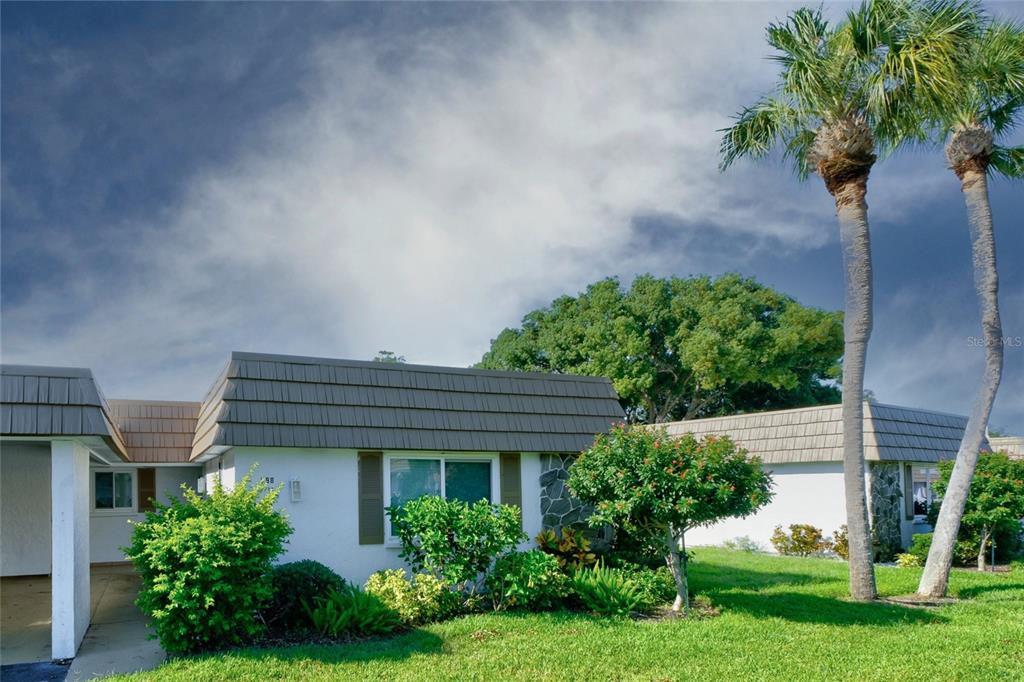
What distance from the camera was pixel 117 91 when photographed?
48.2 feet

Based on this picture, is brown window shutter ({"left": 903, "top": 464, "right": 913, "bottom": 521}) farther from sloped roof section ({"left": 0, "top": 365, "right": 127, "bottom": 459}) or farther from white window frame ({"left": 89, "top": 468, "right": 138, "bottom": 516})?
white window frame ({"left": 89, "top": 468, "right": 138, "bottom": 516})

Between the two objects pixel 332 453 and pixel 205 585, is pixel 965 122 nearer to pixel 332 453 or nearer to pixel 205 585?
pixel 332 453

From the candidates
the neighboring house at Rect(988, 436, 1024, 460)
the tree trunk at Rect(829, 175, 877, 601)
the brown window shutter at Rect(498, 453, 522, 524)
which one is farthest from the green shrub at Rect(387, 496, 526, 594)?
the neighboring house at Rect(988, 436, 1024, 460)

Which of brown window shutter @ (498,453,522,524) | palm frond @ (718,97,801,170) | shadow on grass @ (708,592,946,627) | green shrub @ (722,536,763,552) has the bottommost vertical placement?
green shrub @ (722,536,763,552)

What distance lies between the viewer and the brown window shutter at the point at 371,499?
10945 mm

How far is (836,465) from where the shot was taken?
60.4 feet

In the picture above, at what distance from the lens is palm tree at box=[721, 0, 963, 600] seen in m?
11.7

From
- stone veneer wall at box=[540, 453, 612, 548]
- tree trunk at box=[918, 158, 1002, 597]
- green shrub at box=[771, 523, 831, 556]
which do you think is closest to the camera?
stone veneer wall at box=[540, 453, 612, 548]

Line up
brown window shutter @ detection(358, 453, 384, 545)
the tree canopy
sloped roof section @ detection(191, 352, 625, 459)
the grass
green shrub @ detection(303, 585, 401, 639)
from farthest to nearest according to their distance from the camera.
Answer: the tree canopy < brown window shutter @ detection(358, 453, 384, 545) < sloped roof section @ detection(191, 352, 625, 459) < green shrub @ detection(303, 585, 401, 639) < the grass

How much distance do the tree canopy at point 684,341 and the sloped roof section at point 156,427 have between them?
18.3 metres

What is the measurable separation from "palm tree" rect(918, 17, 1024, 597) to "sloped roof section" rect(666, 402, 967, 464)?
472cm

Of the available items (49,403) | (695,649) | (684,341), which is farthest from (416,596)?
(684,341)

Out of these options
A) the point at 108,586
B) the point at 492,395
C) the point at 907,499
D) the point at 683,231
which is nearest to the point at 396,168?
the point at 492,395

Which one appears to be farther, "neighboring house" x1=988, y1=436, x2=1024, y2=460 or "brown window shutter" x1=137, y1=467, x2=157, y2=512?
"neighboring house" x1=988, y1=436, x2=1024, y2=460
